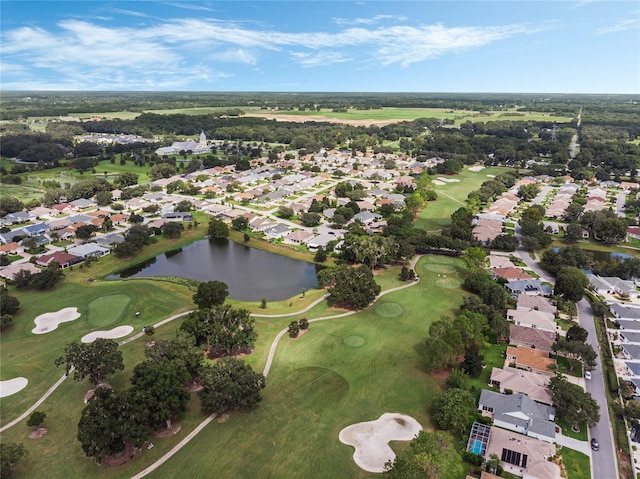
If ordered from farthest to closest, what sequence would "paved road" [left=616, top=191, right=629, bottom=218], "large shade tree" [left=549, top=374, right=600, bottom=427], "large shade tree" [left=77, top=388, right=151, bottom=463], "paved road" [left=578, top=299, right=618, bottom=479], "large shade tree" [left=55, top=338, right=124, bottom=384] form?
"paved road" [left=616, top=191, right=629, bottom=218], "large shade tree" [left=55, top=338, right=124, bottom=384], "large shade tree" [left=549, top=374, right=600, bottom=427], "paved road" [left=578, top=299, right=618, bottom=479], "large shade tree" [left=77, top=388, right=151, bottom=463]

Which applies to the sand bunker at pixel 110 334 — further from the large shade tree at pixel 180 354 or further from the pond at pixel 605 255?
the pond at pixel 605 255

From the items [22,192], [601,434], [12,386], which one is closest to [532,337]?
[601,434]

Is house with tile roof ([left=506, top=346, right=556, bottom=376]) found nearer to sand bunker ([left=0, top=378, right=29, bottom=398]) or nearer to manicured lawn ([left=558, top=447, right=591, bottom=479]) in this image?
manicured lawn ([left=558, top=447, right=591, bottom=479])

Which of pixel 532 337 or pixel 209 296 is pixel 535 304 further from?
pixel 209 296

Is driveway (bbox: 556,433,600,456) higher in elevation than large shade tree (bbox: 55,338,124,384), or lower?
lower

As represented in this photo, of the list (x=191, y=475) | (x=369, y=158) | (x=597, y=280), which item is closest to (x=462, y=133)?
(x=369, y=158)

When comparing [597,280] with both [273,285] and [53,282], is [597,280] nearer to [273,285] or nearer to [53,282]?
[273,285]

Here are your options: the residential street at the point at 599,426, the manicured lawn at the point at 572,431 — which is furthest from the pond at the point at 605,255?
the manicured lawn at the point at 572,431

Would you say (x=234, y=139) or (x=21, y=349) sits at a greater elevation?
(x=234, y=139)

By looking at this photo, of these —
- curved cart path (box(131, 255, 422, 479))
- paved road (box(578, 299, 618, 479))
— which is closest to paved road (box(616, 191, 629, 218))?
curved cart path (box(131, 255, 422, 479))
